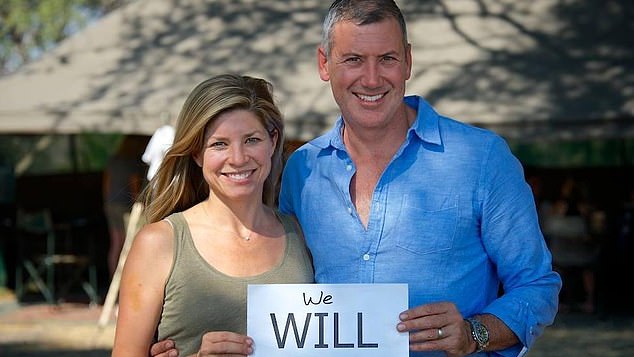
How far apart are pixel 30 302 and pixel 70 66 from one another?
110 inches

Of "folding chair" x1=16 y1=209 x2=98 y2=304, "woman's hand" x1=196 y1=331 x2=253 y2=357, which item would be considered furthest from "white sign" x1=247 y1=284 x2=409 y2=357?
"folding chair" x1=16 y1=209 x2=98 y2=304

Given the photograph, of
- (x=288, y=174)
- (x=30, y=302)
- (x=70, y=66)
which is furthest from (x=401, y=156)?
(x=30, y=302)

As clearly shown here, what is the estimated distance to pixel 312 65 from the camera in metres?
10.4

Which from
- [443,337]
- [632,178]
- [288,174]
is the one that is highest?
[632,178]

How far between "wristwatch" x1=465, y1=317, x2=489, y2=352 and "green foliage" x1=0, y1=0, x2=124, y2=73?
29.8 m

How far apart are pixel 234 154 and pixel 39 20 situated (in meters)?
31.4

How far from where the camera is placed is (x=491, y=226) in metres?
3.03

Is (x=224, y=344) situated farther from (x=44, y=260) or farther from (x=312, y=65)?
(x=44, y=260)

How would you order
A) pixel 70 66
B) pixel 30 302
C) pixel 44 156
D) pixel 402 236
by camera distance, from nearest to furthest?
pixel 402 236, pixel 70 66, pixel 30 302, pixel 44 156

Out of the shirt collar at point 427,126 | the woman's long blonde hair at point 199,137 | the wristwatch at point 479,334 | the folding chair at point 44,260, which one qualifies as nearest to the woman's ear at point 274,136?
the woman's long blonde hair at point 199,137

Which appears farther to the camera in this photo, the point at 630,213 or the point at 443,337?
the point at 630,213

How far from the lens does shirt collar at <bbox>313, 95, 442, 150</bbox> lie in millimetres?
3129

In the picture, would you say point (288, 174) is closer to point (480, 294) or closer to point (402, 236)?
point (402, 236)

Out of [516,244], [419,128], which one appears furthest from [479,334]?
[419,128]
